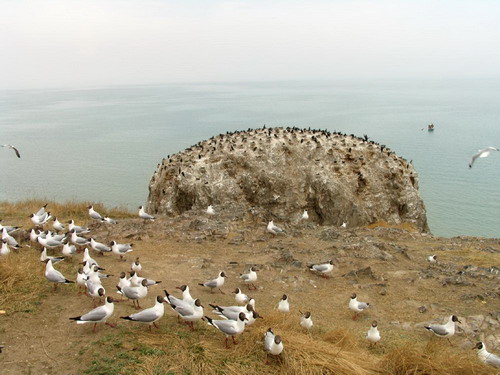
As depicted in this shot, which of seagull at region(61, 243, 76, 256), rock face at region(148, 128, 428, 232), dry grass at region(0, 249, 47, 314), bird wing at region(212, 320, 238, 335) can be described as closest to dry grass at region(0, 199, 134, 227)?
rock face at region(148, 128, 428, 232)

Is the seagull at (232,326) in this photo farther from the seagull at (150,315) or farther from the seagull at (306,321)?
the seagull at (306,321)

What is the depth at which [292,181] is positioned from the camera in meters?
27.8

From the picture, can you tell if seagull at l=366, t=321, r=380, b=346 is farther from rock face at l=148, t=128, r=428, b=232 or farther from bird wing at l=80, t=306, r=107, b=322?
rock face at l=148, t=128, r=428, b=232

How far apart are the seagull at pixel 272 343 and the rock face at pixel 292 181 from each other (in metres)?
16.4

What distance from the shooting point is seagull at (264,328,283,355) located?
27.8ft

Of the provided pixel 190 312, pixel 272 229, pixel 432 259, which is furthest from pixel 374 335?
pixel 272 229

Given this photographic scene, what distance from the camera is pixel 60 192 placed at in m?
48.1

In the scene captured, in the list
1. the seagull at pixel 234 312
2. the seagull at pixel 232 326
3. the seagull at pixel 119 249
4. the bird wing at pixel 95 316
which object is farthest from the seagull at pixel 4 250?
the seagull at pixel 232 326

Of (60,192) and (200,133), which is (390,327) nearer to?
(60,192)

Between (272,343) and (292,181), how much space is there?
19555mm

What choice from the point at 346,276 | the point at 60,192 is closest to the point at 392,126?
the point at 60,192

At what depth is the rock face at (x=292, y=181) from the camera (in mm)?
26812

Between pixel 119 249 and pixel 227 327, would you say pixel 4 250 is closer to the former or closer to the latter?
pixel 119 249

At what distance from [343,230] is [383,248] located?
316 centimetres
